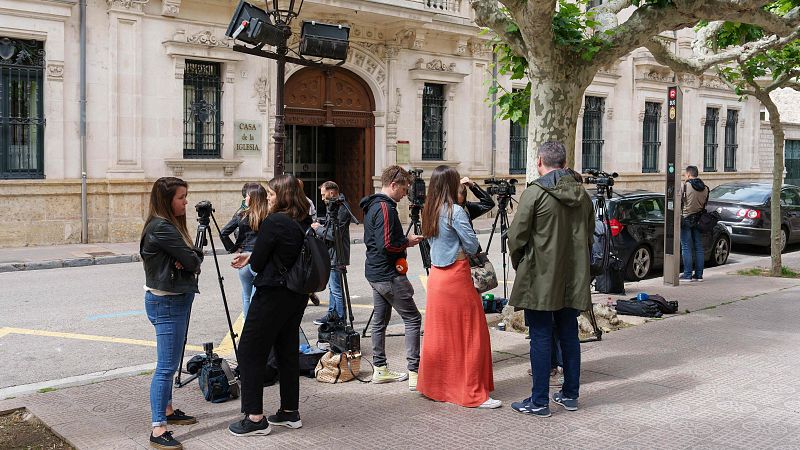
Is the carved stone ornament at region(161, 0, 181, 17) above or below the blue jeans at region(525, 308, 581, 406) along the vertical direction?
above

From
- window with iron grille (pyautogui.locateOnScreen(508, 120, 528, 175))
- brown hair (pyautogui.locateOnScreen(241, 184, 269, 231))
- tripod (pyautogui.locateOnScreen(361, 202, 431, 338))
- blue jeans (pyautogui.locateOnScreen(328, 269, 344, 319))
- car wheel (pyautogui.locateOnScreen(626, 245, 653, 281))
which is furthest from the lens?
window with iron grille (pyautogui.locateOnScreen(508, 120, 528, 175))

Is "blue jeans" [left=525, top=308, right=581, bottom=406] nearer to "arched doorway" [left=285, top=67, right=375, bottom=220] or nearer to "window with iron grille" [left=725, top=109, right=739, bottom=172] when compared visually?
"arched doorway" [left=285, top=67, right=375, bottom=220]

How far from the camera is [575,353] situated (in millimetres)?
6129

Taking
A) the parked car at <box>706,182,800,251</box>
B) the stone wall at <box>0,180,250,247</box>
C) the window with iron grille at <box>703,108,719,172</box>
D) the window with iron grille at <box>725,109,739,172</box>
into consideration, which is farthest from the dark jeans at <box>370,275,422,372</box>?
the window with iron grille at <box>725,109,739,172</box>

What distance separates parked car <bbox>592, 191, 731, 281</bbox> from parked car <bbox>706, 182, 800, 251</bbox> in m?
4.17

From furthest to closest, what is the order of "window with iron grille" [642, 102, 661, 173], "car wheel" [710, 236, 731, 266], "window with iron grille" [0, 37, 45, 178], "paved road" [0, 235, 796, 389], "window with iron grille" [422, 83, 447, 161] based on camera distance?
"window with iron grille" [642, 102, 661, 173], "window with iron grille" [422, 83, 447, 161], "window with iron grille" [0, 37, 45, 178], "car wheel" [710, 236, 731, 266], "paved road" [0, 235, 796, 389]

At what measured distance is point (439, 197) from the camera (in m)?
6.34

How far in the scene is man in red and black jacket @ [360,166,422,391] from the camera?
662cm

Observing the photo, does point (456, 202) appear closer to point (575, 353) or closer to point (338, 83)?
point (575, 353)

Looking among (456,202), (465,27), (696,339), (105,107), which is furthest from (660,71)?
(456,202)

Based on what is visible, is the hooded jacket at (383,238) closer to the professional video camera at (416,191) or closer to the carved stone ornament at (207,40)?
the professional video camera at (416,191)

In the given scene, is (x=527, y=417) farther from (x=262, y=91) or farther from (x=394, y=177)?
(x=262, y=91)

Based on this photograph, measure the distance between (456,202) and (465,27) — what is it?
58.0ft

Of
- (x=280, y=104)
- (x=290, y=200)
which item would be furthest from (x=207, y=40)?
(x=290, y=200)
